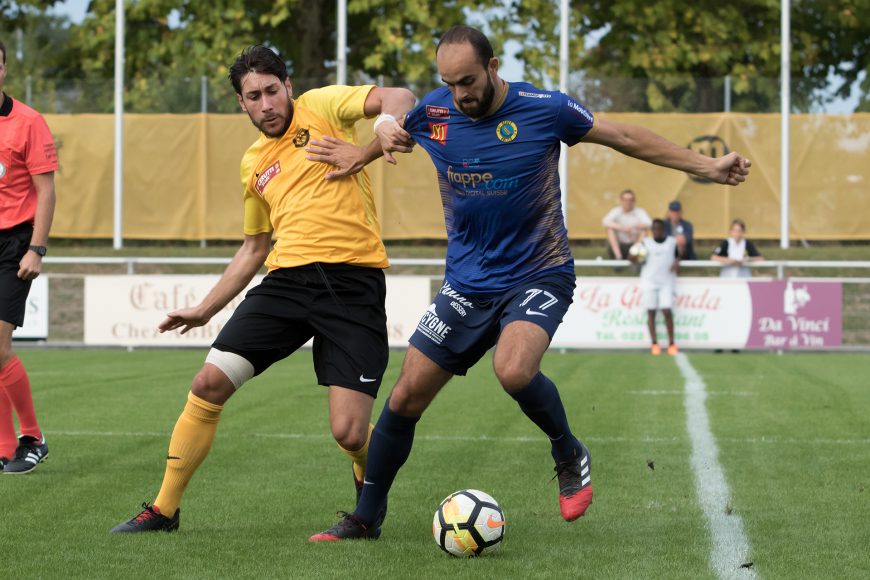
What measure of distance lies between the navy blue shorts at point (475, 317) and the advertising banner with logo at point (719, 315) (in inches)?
546

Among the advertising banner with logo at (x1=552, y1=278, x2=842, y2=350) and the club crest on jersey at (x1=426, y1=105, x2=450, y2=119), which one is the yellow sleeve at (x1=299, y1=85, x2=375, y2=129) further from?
the advertising banner with logo at (x1=552, y1=278, x2=842, y2=350)

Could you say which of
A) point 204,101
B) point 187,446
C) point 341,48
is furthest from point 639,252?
point 187,446

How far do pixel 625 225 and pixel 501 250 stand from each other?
1572cm

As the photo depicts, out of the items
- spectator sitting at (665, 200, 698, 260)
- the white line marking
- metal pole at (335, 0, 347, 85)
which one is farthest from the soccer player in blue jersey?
metal pole at (335, 0, 347, 85)

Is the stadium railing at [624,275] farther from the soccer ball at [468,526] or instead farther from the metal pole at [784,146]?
the soccer ball at [468,526]

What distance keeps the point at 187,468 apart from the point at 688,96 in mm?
18795

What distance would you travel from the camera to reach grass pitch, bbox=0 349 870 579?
5.41 m

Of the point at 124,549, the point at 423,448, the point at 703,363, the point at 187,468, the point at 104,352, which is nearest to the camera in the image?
the point at 124,549

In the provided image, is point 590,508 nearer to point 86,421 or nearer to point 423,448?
point 423,448

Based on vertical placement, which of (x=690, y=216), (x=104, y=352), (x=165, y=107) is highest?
(x=165, y=107)

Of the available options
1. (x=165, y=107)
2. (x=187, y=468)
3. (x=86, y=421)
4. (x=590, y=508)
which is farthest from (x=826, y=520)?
(x=165, y=107)

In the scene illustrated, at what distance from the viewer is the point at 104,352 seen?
19781 millimetres

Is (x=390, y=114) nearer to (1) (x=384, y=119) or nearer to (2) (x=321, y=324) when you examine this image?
(1) (x=384, y=119)

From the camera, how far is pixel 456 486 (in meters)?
7.43
